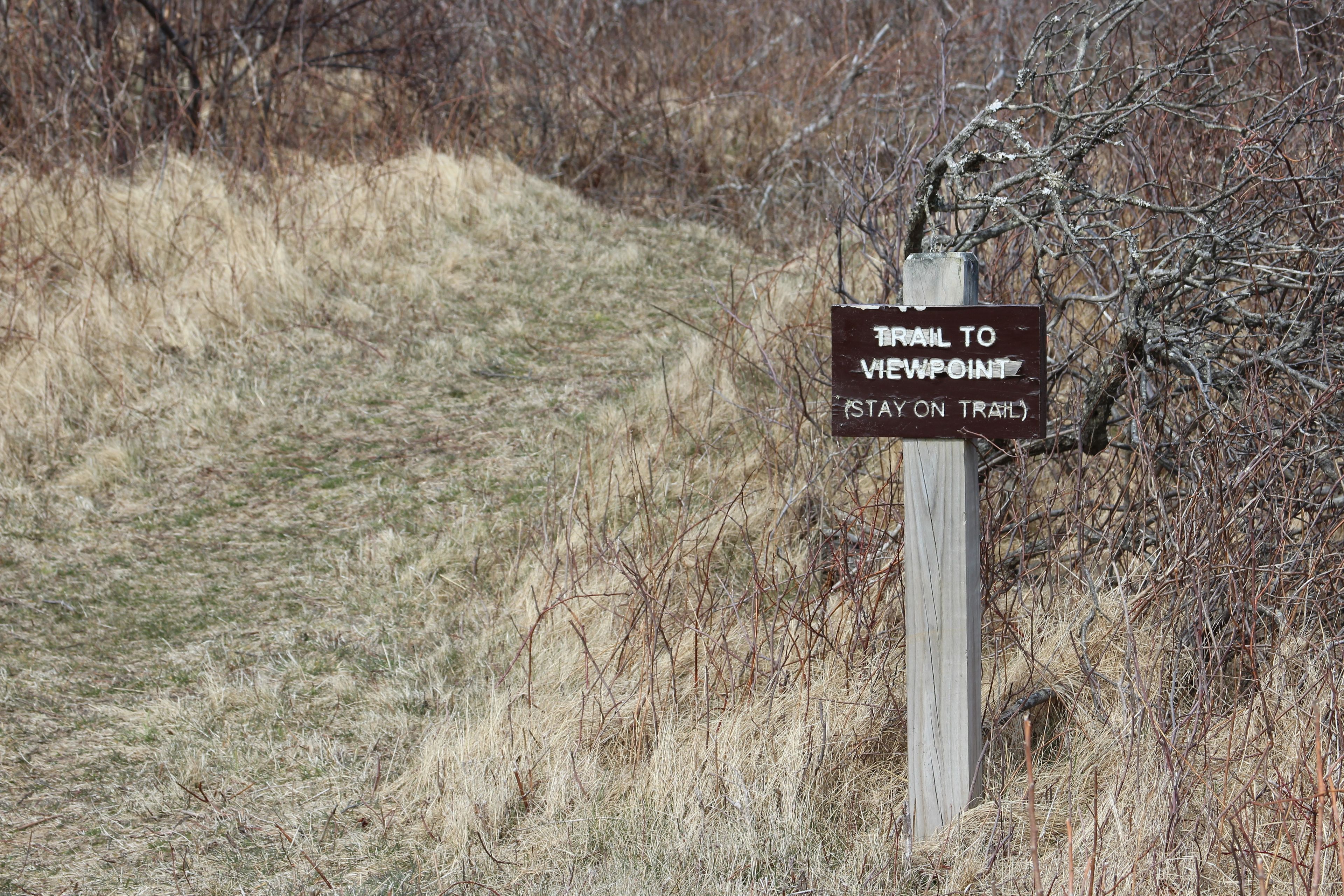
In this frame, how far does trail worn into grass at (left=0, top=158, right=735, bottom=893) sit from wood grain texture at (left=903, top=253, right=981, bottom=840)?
1.22m

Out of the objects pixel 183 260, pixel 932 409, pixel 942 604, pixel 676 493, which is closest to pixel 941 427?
pixel 932 409

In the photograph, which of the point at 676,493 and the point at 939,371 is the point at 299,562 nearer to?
the point at 676,493

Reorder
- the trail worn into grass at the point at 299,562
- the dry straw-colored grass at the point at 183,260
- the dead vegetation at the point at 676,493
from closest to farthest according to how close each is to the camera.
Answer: the dead vegetation at the point at 676,493 → the trail worn into grass at the point at 299,562 → the dry straw-colored grass at the point at 183,260

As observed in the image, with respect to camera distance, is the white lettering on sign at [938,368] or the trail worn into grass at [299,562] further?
the trail worn into grass at [299,562]

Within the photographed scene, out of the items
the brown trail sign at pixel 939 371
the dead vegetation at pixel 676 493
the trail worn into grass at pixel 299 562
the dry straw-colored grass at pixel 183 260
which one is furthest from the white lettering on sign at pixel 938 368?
the dry straw-colored grass at pixel 183 260

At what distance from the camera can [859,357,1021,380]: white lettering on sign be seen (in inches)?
97.3

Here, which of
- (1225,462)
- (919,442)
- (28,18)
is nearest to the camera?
(919,442)

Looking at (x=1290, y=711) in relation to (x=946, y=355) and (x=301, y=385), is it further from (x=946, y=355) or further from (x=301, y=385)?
(x=301, y=385)

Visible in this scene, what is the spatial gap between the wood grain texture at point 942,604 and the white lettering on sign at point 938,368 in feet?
0.42

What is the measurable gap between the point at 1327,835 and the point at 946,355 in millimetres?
1201

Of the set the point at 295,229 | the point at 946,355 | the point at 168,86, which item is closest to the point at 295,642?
the point at 946,355

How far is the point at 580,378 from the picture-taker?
5.95 meters

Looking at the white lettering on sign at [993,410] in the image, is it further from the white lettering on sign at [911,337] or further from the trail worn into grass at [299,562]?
the trail worn into grass at [299,562]

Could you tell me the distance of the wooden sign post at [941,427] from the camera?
2.48 meters
